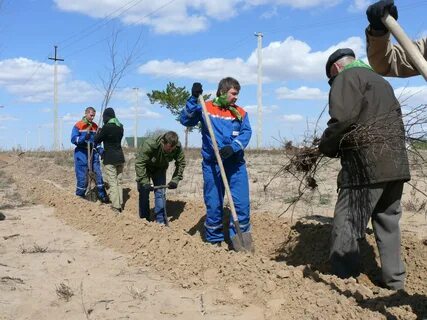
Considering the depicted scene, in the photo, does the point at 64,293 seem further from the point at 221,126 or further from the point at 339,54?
the point at 339,54

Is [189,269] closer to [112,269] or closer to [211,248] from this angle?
[211,248]

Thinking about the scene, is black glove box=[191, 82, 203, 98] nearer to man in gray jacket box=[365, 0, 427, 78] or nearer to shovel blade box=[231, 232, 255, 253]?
shovel blade box=[231, 232, 255, 253]

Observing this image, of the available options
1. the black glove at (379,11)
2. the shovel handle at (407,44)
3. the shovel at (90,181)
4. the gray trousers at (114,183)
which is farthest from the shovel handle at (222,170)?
the shovel at (90,181)

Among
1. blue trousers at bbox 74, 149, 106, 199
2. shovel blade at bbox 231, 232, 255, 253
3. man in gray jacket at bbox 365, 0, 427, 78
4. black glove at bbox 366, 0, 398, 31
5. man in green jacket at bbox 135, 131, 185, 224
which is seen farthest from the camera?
blue trousers at bbox 74, 149, 106, 199

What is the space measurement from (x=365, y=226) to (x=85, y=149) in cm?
720

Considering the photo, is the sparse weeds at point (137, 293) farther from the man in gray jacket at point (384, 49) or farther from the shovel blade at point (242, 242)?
the man in gray jacket at point (384, 49)

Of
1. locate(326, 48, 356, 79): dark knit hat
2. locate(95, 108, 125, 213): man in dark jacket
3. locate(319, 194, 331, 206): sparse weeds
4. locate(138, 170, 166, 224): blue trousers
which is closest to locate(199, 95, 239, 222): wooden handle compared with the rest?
locate(326, 48, 356, 79): dark knit hat

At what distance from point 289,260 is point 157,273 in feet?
6.03

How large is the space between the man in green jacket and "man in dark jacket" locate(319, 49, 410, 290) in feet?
11.4

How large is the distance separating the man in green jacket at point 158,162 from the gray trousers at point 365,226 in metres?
3.50

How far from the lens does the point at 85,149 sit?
398 inches

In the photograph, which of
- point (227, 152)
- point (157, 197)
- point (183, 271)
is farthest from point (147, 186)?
point (183, 271)

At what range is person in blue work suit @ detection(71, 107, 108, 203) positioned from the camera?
32.2ft

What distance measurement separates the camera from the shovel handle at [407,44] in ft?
7.78
